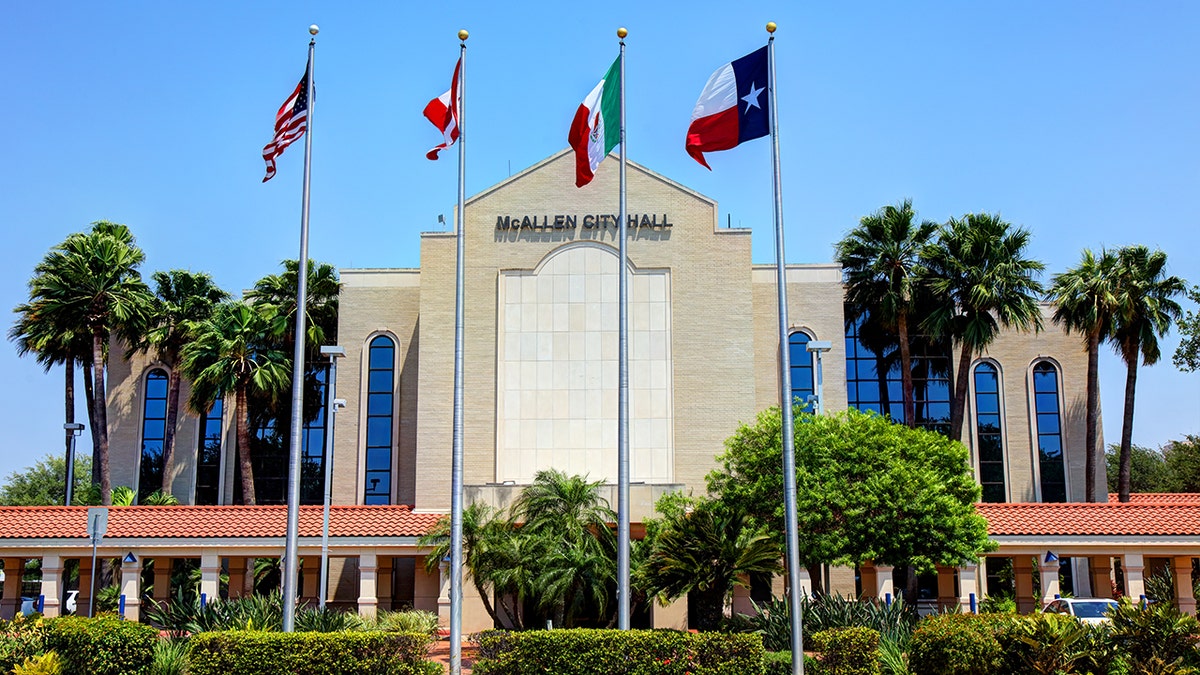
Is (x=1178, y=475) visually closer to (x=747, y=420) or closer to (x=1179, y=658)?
(x=747, y=420)

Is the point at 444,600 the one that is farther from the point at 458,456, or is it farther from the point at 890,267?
the point at 890,267

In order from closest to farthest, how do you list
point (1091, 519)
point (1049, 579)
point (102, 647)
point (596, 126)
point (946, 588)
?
point (102, 647), point (596, 126), point (1049, 579), point (1091, 519), point (946, 588)

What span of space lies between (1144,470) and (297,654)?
239 feet

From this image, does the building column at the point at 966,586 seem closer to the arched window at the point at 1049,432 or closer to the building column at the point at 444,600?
the arched window at the point at 1049,432

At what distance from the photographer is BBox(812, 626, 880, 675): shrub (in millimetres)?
20875

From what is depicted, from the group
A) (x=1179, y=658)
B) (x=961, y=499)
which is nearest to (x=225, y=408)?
(x=961, y=499)

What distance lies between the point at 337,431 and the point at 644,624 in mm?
14779

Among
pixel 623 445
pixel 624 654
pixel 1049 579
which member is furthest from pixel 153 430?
pixel 1049 579

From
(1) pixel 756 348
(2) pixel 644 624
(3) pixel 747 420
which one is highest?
(1) pixel 756 348

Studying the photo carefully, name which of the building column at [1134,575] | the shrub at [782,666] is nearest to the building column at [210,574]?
the shrub at [782,666]

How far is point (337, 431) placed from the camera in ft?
148

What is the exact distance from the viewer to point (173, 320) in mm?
48312

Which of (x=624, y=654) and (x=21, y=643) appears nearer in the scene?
(x=624, y=654)

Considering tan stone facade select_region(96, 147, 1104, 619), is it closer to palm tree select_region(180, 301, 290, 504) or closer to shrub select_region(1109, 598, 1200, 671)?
palm tree select_region(180, 301, 290, 504)
